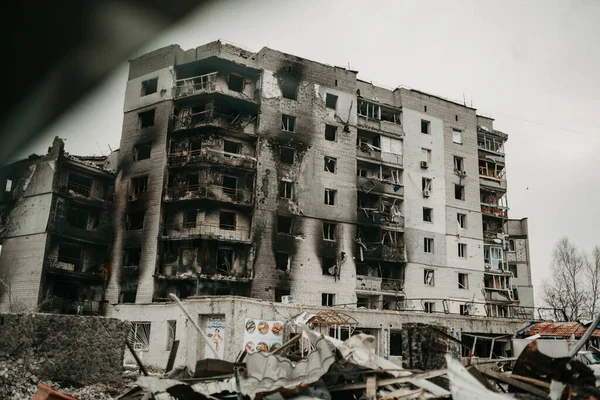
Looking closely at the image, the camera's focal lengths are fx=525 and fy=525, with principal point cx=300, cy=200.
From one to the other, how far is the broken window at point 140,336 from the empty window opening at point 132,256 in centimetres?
695

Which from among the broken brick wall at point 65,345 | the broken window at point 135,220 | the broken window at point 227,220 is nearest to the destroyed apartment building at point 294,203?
the broken window at point 227,220

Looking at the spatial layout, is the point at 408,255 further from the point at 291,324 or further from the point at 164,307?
the point at 164,307

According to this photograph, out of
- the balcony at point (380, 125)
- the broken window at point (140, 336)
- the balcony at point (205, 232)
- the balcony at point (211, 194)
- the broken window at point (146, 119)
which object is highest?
the balcony at point (380, 125)

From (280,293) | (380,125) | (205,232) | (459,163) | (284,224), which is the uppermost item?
(380,125)

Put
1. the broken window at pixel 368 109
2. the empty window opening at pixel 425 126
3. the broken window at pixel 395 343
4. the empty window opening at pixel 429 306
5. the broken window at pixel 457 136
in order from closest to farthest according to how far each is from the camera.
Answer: the broken window at pixel 395 343
the empty window opening at pixel 429 306
the broken window at pixel 368 109
the empty window opening at pixel 425 126
the broken window at pixel 457 136

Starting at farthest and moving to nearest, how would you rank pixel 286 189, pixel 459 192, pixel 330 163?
pixel 459 192
pixel 330 163
pixel 286 189

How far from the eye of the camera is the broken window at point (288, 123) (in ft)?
136

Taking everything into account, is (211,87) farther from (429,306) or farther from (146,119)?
(429,306)

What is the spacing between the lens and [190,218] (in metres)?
38.1

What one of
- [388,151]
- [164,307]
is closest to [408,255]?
[388,151]

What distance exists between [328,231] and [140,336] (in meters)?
16.0

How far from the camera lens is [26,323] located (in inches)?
313

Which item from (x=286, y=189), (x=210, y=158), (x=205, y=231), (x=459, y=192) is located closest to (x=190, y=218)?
(x=205, y=231)

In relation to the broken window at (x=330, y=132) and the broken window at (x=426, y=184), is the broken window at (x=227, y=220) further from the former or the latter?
the broken window at (x=426, y=184)
